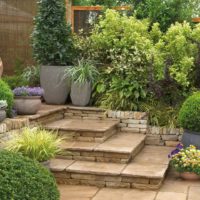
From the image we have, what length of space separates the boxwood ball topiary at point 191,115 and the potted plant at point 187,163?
1.19 feet

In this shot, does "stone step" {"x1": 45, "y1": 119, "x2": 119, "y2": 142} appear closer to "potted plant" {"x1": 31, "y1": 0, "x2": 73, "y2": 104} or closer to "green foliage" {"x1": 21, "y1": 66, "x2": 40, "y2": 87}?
"potted plant" {"x1": 31, "y1": 0, "x2": 73, "y2": 104}

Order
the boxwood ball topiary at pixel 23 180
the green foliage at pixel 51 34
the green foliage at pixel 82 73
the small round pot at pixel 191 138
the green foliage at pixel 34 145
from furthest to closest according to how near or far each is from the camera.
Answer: the green foliage at pixel 51 34, the green foliage at pixel 82 73, the small round pot at pixel 191 138, the green foliage at pixel 34 145, the boxwood ball topiary at pixel 23 180

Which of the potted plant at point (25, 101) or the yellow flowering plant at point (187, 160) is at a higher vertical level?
the potted plant at point (25, 101)

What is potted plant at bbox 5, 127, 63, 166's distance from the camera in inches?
209

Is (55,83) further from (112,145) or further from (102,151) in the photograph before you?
(102,151)

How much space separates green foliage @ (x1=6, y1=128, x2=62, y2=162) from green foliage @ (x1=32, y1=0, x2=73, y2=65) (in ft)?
8.62

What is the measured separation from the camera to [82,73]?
766 cm

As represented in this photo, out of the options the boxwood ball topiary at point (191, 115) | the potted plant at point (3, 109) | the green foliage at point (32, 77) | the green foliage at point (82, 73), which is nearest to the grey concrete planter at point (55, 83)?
the green foliage at point (82, 73)

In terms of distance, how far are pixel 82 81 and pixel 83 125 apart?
3.33ft

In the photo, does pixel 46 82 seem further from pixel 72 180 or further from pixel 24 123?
pixel 72 180

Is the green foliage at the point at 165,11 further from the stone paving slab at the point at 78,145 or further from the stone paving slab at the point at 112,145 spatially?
the stone paving slab at the point at 78,145

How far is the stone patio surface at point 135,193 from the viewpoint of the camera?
5.18 metres

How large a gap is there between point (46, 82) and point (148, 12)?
2327mm

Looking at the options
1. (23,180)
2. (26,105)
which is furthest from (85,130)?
(23,180)
